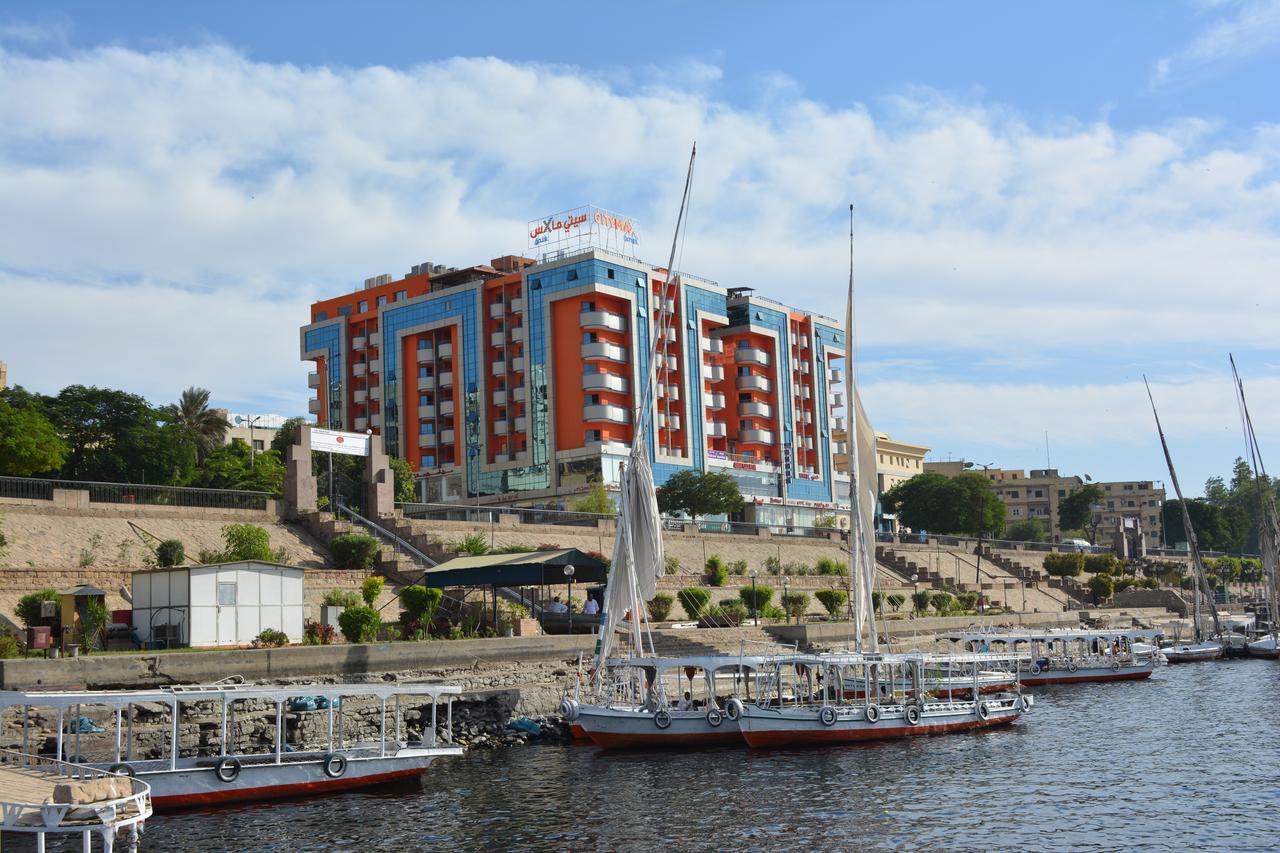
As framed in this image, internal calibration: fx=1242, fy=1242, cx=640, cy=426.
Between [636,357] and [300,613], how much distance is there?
7401 cm

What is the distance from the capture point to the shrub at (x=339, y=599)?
5059cm

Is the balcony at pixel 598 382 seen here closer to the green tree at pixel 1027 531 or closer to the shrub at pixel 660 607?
the shrub at pixel 660 607

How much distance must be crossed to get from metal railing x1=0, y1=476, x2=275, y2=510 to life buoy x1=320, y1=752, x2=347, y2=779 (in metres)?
30.4

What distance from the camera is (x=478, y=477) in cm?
12175

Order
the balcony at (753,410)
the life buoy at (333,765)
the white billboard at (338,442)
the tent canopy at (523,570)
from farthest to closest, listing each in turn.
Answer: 1. the balcony at (753,410)
2. the white billboard at (338,442)
3. the tent canopy at (523,570)
4. the life buoy at (333,765)

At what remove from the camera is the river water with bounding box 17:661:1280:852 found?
26688 millimetres

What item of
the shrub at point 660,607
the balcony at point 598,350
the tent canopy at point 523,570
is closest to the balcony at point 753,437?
the balcony at point 598,350

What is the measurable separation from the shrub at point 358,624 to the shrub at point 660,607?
1766cm

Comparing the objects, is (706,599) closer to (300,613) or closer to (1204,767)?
(300,613)

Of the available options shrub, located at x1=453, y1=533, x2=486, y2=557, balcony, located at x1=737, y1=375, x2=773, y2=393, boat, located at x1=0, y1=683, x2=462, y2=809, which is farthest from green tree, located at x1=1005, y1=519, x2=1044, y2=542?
boat, located at x1=0, y1=683, x2=462, y2=809

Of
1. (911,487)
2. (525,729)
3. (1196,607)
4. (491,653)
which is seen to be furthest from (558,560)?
(911,487)

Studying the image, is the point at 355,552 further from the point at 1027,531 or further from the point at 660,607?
the point at 1027,531

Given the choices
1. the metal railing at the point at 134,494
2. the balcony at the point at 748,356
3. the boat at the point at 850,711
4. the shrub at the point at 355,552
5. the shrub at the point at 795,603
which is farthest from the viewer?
the balcony at the point at 748,356

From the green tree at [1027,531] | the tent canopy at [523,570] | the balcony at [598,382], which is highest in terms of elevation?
the balcony at [598,382]
